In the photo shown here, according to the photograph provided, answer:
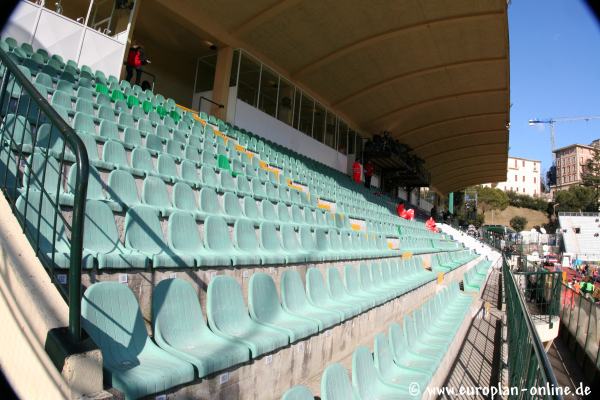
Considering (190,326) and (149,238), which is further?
(149,238)

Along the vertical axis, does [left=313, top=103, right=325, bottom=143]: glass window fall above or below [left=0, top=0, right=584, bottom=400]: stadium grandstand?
above

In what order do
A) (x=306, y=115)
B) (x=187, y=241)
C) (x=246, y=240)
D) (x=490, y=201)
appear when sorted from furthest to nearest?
(x=490, y=201), (x=306, y=115), (x=246, y=240), (x=187, y=241)

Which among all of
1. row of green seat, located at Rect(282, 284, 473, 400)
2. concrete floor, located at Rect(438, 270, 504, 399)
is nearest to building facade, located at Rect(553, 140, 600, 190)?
concrete floor, located at Rect(438, 270, 504, 399)

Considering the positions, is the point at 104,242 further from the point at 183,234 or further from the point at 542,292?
the point at 542,292

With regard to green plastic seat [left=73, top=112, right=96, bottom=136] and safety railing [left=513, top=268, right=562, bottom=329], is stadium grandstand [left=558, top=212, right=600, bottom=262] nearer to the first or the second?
safety railing [left=513, top=268, right=562, bottom=329]

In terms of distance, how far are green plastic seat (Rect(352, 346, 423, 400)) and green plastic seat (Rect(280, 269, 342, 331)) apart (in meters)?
0.50

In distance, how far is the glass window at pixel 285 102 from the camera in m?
13.5

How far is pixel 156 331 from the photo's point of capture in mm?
1901

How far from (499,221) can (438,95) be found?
206 feet

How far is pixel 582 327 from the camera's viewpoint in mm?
8992

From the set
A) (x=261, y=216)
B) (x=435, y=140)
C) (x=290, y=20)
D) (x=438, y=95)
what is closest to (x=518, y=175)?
(x=435, y=140)

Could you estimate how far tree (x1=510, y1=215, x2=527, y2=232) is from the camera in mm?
65688

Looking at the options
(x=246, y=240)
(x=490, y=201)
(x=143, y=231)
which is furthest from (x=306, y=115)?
(x=490, y=201)

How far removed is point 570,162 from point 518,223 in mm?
30503
